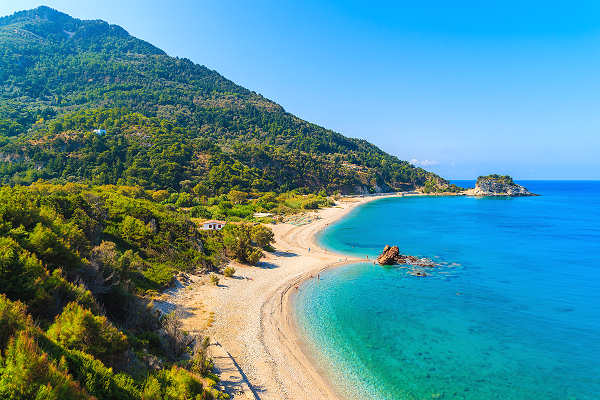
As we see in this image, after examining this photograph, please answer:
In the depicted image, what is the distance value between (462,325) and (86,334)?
2483 cm

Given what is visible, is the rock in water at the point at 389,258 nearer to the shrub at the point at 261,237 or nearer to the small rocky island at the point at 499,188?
the shrub at the point at 261,237

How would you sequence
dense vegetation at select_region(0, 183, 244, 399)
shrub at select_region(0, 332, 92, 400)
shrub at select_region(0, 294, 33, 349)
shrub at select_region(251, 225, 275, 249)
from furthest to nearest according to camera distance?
shrub at select_region(251, 225, 275, 249) → shrub at select_region(0, 294, 33, 349) → dense vegetation at select_region(0, 183, 244, 399) → shrub at select_region(0, 332, 92, 400)

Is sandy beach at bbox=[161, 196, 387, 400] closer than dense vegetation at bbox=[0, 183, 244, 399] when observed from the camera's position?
No

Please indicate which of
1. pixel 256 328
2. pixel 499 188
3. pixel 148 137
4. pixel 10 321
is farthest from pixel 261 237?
pixel 499 188

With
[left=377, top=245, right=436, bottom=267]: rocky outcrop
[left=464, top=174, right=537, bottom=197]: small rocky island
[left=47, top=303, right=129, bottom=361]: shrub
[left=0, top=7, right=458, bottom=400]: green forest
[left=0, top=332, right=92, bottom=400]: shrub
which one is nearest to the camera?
[left=0, top=332, right=92, bottom=400]: shrub

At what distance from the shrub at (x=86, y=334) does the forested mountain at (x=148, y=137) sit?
71.3m

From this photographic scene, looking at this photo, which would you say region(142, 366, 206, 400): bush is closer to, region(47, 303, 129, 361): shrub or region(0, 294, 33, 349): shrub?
region(47, 303, 129, 361): shrub

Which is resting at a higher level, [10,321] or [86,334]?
[10,321]

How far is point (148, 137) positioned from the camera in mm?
96938

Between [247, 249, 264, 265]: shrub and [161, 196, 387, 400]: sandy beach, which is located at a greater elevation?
[247, 249, 264, 265]: shrub

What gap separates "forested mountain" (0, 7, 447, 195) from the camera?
80125 mm

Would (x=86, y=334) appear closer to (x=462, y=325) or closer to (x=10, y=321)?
(x=10, y=321)

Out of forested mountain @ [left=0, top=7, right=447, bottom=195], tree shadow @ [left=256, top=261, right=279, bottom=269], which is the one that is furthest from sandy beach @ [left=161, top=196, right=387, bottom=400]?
Answer: forested mountain @ [left=0, top=7, right=447, bottom=195]

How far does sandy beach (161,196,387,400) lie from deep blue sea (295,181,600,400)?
1.55 metres
